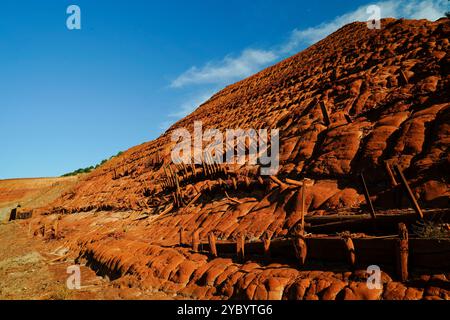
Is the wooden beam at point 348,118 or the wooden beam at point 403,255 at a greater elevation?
the wooden beam at point 348,118

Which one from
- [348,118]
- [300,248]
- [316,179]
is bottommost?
[300,248]

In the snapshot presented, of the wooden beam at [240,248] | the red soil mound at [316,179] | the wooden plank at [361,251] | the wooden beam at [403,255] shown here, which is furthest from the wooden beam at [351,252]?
the wooden beam at [240,248]

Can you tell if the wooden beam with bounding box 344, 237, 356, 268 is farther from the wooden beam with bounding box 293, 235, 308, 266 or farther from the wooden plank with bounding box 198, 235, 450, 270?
the wooden beam with bounding box 293, 235, 308, 266

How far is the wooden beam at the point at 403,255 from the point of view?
5.63 metres

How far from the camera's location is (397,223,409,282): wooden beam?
563 centimetres

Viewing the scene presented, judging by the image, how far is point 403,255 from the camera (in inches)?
224

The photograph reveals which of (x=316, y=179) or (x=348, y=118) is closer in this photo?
(x=316, y=179)

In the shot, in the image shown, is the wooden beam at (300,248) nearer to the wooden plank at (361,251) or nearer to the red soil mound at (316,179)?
the wooden plank at (361,251)

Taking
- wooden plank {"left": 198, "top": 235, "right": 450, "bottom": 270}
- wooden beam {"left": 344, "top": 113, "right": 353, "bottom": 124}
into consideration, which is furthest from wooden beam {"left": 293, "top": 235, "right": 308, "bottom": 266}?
wooden beam {"left": 344, "top": 113, "right": 353, "bottom": 124}

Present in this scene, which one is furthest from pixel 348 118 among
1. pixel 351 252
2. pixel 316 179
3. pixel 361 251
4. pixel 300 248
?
pixel 351 252

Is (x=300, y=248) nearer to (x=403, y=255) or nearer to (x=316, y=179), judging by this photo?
(x=403, y=255)

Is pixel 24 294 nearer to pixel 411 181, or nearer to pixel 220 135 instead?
pixel 411 181

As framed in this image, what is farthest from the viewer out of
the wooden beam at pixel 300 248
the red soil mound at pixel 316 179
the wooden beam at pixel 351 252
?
the red soil mound at pixel 316 179
